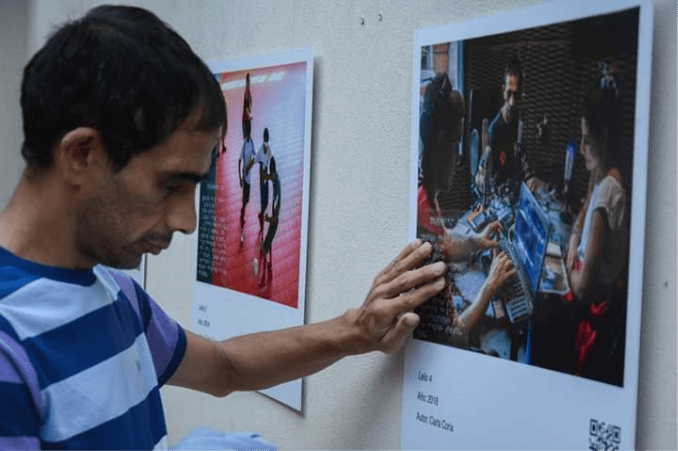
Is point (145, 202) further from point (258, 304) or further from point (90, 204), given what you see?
point (258, 304)

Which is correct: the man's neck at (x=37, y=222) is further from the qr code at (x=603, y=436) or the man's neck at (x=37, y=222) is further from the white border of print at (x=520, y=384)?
the qr code at (x=603, y=436)

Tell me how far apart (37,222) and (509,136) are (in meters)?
0.55

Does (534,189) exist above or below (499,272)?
above

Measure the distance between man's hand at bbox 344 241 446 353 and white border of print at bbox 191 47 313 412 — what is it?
0.22 metres

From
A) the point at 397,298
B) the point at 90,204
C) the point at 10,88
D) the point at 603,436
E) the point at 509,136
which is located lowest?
the point at 603,436

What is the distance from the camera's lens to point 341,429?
1.25 m

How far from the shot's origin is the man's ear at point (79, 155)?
0.83 m

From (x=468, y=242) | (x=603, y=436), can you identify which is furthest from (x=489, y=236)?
(x=603, y=436)

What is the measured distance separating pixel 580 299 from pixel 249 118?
2.54 ft

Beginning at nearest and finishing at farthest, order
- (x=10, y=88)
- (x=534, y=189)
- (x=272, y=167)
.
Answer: (x=534, y=189), (x=272, y=167), (x=10, y=88)

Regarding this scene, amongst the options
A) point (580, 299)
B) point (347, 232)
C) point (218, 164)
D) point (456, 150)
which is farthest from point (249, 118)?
point (580, 299)

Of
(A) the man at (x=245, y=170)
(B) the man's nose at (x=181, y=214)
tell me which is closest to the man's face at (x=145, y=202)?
(B) the man's nose at (x=181, y=214)

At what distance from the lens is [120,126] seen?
0.82 meters

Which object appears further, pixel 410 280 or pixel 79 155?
pixel 410 280
